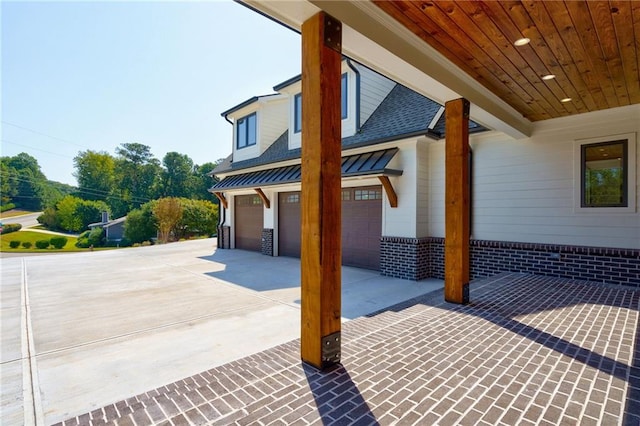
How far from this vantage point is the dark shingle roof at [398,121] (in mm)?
7410

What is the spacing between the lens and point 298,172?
9.92m

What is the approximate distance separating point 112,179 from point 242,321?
55.2 m

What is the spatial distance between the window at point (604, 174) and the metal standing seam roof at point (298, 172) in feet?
12.0

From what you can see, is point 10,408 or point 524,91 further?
point 524,91

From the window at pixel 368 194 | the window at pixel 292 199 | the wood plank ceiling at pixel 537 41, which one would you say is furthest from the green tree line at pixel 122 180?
the wood plank ceiling at pixel 537 41

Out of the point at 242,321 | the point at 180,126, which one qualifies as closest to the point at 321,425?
the point at 242,321

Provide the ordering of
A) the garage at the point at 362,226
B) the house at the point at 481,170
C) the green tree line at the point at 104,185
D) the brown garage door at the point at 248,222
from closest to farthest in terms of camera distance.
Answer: the house at the point at 481,170 → the garage at the point at 362,226 → the brown garage door at the point at 248,222 → the green tree line at the point at 104,185

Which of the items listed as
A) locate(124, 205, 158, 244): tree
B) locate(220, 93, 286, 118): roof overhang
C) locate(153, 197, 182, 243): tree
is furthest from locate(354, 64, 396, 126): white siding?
locate(124, 205, 158, 244): tree

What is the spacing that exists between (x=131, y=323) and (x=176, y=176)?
46.9m

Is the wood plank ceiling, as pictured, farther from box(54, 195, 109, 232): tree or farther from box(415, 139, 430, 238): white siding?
box(54, 195, 109, 232): tree

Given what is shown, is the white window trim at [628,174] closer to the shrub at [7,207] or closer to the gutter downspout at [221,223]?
the gutter downspout at [221,223]

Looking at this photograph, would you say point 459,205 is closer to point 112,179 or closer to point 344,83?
point 344,83

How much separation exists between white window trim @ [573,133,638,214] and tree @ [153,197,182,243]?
20.9 m

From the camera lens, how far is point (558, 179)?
5.97m
